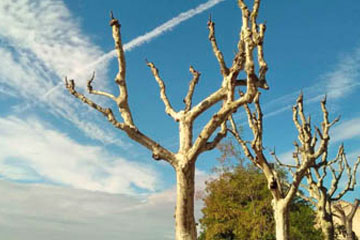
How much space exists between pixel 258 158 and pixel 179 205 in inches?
306

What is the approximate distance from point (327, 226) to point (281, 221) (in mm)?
6255

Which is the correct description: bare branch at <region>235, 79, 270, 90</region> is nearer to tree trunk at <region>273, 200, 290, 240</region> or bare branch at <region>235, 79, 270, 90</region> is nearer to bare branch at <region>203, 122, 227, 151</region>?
bare branch at <region>203, 122, 227, 151</region>

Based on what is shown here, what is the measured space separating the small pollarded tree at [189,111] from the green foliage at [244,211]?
2347 centimetres

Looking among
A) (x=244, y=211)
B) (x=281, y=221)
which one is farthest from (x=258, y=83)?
(x=244, y=211)

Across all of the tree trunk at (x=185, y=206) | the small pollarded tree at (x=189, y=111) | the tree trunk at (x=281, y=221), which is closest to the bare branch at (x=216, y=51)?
the small pollarded tree at (x=189, y=111)

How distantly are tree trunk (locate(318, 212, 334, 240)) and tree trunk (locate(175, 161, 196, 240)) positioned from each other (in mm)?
12819

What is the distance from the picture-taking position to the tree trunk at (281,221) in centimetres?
1575

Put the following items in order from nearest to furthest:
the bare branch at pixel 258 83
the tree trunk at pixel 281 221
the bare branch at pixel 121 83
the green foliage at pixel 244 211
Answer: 1. the bare branch at pixel 121 83
2. the bare branch at pixel 258 83
3. the tree trunk at pixel 281 221
4. the green foliage at pixel 244 211

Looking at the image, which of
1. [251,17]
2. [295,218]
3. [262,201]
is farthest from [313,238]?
[251,17]

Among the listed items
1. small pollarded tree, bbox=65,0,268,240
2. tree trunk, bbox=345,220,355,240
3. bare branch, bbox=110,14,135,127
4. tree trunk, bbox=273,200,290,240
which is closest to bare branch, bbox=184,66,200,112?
small pollarded tree, bbox=65,0,268,240

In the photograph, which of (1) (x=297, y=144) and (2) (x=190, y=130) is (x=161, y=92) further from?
(1) (x=297, y=144)

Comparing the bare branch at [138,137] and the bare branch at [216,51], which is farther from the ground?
the bare branch at [216,51]

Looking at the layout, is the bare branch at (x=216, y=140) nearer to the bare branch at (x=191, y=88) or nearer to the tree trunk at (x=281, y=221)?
the bare branch at (x=191, y=88)

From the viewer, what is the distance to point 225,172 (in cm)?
3806
